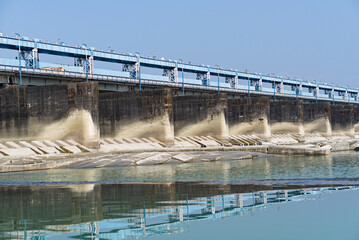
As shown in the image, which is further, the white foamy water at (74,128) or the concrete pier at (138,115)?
the concrete pier at (138,115)

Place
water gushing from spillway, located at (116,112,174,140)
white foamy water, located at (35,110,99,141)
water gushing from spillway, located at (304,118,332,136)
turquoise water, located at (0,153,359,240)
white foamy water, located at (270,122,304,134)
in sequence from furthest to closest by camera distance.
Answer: water gushing from spillway, located at (304,118,332,136) < white foamy water, located at (270,122,304,134) < water gushing from spillway, located at (116,112,174,140) < white foamy water, located at (35,110,99,141) < turquoise water, located at (0,153,359,240)

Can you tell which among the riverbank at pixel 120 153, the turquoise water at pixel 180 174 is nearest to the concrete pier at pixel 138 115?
the riverbank at pixel 120 153

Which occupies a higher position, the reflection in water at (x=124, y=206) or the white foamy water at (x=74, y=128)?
the white foamy water at (x=74, y=128)

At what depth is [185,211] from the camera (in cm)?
1055

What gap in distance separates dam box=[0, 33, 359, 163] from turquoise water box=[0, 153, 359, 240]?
620 inches

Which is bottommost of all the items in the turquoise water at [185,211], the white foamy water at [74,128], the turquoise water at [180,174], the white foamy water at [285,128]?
the turquoise water at [185,211]

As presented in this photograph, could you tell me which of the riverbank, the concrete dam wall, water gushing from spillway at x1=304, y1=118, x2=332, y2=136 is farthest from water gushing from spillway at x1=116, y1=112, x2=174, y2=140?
water gushing from spillway at x1=304, y1=118, x2=332, y2=136

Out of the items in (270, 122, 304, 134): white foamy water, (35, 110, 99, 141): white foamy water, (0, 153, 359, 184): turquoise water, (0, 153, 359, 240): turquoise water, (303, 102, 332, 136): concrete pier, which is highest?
(303, 102, 332, 136): concrete pier

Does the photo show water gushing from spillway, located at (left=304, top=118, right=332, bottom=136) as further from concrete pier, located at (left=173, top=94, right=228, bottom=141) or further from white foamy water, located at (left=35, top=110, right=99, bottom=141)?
white foamy water, located at (left=35, top=110, right=99, bottom=141)

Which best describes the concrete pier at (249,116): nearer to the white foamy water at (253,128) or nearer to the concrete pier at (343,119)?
the white foamy water at (253,128)

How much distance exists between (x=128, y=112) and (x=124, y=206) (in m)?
32.7

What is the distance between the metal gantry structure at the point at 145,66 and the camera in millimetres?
48562

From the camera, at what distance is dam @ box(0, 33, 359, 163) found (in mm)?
36656

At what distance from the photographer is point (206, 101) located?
169 ft
